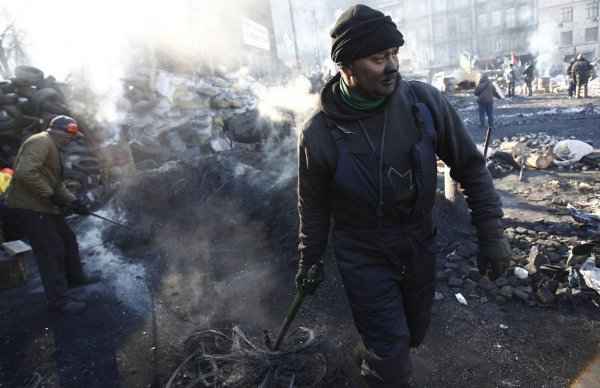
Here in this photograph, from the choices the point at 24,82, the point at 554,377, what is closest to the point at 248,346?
the point at 554,377

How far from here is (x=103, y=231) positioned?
671 centimetres

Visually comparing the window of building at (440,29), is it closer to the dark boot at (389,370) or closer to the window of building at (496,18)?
the window of building at (496,18)

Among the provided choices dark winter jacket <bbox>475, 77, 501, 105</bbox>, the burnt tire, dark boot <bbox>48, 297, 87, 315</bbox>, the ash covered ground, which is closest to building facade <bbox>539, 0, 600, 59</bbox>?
dark winter jacket <bbox>475, 77, 501, 105</bbox>

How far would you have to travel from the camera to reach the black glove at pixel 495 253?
2148 millimetres

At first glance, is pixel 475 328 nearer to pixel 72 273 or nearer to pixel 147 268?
pixel 147 268

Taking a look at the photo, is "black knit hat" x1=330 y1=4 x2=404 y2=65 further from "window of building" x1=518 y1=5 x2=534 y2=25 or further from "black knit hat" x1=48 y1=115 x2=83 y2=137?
"window of building" x1=518 y1=5 x2=534 y2=25

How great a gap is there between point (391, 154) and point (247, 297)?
112 inches

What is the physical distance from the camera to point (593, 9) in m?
40.7

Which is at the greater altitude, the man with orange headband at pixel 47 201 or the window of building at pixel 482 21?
the window of building at pixel 482 21

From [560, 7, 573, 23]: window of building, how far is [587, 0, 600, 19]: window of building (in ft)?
5.32

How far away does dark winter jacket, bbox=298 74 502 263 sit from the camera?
6.45 feet

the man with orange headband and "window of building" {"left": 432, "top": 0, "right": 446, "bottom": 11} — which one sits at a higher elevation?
"window of building" {"left": 432, "top": 0, "right": 446, "bottom": 11}

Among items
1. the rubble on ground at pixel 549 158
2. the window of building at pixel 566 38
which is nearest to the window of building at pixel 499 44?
the window of building at pixel 566 38

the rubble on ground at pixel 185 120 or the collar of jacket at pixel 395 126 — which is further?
the rubble on ground at pixel 185 120
